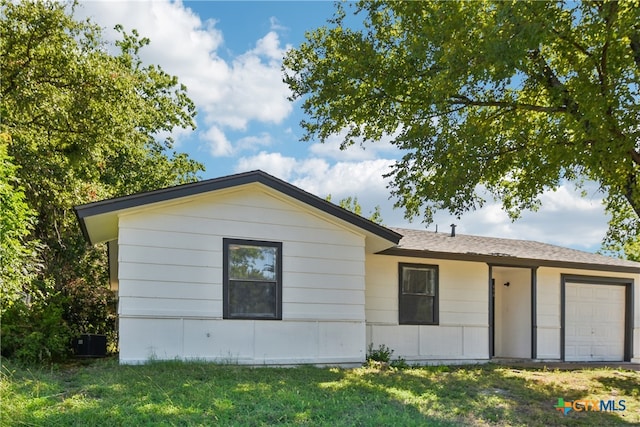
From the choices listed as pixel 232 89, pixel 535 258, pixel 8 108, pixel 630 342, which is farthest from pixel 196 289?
pixel 630 342

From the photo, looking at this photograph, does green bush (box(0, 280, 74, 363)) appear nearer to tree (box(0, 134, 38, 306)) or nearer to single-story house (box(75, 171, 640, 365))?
tree (box(0, 134, 38, 306))

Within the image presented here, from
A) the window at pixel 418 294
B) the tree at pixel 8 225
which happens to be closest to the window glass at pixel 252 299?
the tree at pixel 8 225

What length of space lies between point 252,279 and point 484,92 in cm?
617

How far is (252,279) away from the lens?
9.64m

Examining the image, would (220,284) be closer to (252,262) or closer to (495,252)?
(252,262)

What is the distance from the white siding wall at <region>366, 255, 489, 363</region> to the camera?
12.0 m

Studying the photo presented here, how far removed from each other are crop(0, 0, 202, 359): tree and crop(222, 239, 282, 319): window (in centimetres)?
320

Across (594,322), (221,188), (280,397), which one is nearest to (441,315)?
(594,322)

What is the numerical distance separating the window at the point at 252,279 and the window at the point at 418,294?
3632 millimetres

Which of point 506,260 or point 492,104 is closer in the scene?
point 492,104

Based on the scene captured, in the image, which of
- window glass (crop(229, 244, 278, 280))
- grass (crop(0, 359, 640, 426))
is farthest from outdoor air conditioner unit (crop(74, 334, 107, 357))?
window glass (crop(229, 244, 278, 280))

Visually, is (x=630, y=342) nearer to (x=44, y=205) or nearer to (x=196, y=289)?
(x=196, y=289)

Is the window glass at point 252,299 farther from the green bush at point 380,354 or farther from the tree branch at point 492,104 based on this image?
the tree branch at point 492,104

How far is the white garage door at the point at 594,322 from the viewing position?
1412 centimetres
